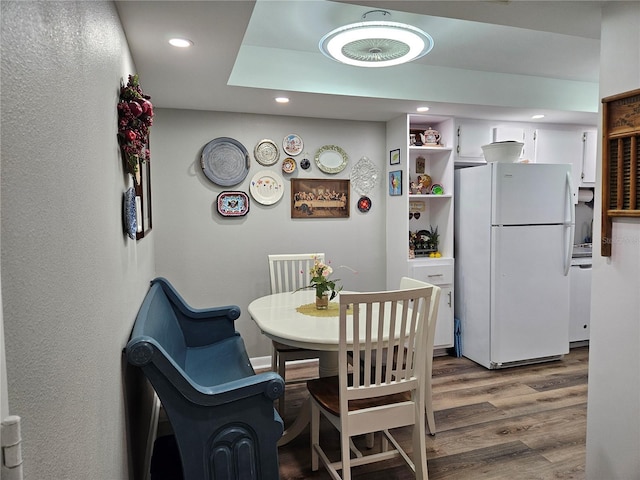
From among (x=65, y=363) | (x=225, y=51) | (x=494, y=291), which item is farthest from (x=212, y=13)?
(x=494, y=291)

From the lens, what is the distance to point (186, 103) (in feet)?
10.8

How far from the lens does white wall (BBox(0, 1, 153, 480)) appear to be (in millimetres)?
657

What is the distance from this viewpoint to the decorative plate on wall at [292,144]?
3.75 m

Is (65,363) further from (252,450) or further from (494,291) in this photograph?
(494,291)

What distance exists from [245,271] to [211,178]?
0.85 metres

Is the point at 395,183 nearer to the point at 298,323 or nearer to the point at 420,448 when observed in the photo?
the point at 298,323

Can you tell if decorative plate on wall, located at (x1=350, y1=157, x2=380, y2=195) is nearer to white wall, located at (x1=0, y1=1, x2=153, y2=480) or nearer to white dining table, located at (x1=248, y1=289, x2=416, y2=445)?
white dining table, located at (x1=248, y1=289, x2=416, y2=445)

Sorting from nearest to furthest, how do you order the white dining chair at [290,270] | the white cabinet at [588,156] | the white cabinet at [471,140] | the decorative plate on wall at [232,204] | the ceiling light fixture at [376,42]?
the ceiling light fixture at [376,42] → the white dining chair at [290,270] → the decorative plate on wall at [232,204] → the white cabinet at [471,140] → the white cabinet at [588,156]

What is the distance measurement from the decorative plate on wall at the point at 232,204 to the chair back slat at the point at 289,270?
1.65 ft

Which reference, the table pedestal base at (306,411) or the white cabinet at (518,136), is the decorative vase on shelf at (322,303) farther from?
the white cabinet at (518,136)

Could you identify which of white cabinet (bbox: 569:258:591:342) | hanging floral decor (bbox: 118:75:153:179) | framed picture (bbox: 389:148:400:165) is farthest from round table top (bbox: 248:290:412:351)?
white cabinet (bbox: 569:258:591:342)

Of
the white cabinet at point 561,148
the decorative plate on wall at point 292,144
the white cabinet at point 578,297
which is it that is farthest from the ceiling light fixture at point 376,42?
the white cabinet at point 578,297

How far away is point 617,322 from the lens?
68.9 inches

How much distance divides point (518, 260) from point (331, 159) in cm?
186
